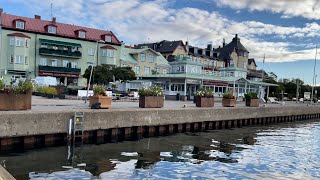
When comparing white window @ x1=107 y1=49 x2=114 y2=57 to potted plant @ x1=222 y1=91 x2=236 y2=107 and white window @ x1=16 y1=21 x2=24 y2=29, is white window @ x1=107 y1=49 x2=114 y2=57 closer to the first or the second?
white window @ x1=16 y1=21 x2=24 y2=29

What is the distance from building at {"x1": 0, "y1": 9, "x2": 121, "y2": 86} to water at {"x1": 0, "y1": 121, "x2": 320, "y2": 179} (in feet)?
138

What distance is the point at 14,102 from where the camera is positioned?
18.0 metres

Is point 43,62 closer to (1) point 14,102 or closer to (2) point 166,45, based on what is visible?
(2) point 166,45

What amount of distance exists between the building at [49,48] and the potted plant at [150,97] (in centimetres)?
3642

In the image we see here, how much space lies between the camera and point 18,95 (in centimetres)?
1803

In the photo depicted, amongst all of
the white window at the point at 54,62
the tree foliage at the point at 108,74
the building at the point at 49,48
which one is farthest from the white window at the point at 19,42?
the tree foliage at the point at 108,74

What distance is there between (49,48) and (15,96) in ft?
171

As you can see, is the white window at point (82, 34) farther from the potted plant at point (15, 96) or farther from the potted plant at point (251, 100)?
the potted plant at point (15, 96)

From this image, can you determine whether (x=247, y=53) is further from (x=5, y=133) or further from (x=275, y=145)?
(x=5, y=133)

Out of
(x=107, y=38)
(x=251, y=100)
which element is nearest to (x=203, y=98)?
(x=251, y=100)

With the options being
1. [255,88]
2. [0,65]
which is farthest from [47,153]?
[255,88]

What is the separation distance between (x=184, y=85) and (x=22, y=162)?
45172 mm

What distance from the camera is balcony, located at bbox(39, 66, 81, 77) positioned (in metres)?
66.5

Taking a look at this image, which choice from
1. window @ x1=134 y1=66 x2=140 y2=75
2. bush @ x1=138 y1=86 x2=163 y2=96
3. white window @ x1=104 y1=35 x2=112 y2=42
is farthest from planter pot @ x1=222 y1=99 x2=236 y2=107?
window @ x1=134 y1=66 x2=140 y2=75
